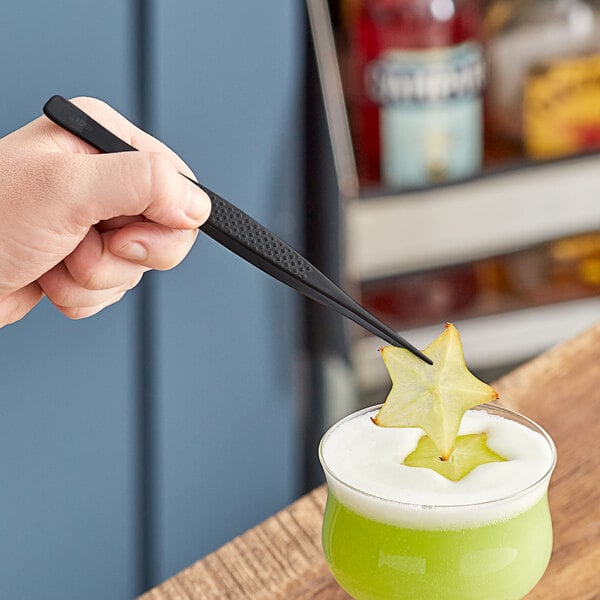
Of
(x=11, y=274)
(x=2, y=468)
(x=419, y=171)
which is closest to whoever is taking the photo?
(x=11, y=274)

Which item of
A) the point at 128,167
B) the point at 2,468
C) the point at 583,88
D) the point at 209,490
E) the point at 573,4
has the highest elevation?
the point at 128,167

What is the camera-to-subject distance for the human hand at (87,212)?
2.82 ft

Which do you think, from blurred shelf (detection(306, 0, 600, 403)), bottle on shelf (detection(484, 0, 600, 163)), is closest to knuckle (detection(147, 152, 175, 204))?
blurred shelf (detection(306, 0, 600, 403))

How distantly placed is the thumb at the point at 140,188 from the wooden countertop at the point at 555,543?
28 centimetres

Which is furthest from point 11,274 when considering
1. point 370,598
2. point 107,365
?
point 107,365

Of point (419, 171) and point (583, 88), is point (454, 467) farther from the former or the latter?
point (583, 88)

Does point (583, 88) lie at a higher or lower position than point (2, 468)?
higher

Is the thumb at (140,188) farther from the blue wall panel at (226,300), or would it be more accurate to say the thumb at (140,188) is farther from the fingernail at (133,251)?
the blue wall panel at (226,300)

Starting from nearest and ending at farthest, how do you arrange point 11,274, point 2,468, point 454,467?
point 454,467 → point 11,274 → point 2,468

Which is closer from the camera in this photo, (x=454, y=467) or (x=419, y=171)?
(x=454, y=467)

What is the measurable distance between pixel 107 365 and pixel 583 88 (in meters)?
0.82

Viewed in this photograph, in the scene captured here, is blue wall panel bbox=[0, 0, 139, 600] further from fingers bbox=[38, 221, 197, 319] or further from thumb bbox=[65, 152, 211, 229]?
thumb bbox=[65, 152, 211, 229]

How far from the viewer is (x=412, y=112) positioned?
65.8 inches

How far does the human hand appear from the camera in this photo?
0.86m
